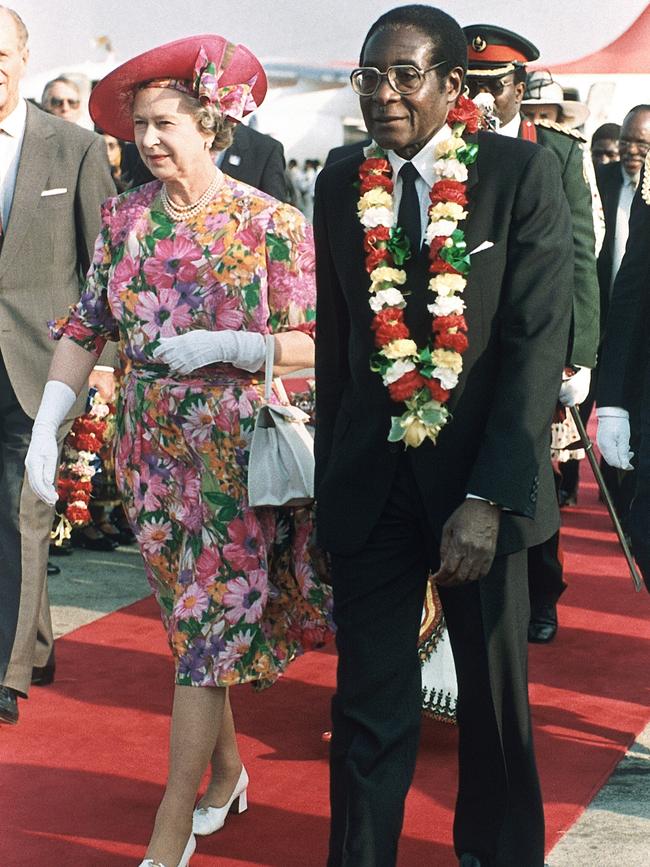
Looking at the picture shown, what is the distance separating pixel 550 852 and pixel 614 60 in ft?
63.3

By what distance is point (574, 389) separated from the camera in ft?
16.2

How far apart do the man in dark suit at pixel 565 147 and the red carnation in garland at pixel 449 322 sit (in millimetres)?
1847

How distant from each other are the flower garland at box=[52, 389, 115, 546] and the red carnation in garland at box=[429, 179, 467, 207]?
3.54 m

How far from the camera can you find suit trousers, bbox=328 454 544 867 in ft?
10.7

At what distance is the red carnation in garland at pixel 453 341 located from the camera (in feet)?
10.3

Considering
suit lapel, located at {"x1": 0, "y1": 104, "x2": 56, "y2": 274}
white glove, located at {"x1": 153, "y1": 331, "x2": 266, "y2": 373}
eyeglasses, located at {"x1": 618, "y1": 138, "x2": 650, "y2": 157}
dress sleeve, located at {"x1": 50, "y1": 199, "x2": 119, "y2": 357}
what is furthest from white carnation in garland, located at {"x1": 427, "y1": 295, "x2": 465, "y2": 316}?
eyeglasses, located at {"x1": 618, "y1": 138, "x2": 650, "y2": 157}

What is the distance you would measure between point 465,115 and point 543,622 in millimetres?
3063

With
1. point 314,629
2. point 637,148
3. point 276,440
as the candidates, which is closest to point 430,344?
point 276,440

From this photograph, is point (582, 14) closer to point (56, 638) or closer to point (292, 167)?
point (56, 638)

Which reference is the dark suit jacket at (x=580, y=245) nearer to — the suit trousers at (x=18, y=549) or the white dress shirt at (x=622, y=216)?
the suit trousers at (x=18, y=549)

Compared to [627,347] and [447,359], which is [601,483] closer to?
[627,347]

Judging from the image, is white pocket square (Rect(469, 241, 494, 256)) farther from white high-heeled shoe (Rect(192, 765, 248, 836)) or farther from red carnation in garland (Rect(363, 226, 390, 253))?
white high-heeled shoe (Rect(192, 765, 248, 836))

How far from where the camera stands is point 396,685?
10.8 feet

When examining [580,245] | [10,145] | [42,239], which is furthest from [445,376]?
[10,145]
